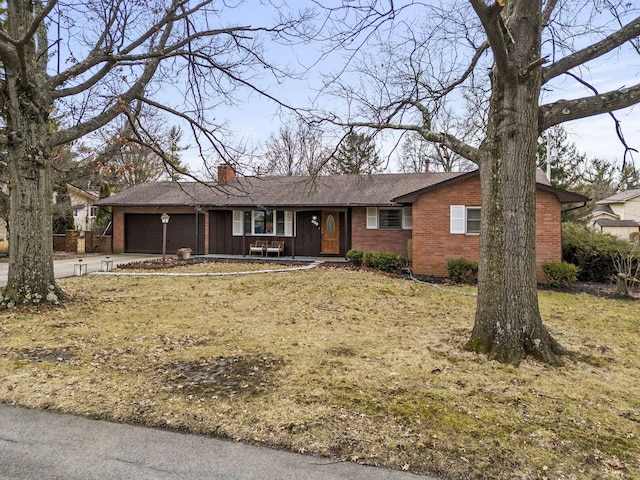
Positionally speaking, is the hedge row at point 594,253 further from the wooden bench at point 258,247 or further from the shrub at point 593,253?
the wooden bench at point 258,247

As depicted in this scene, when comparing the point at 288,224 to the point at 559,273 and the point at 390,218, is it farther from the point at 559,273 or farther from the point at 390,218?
the point at 559,273

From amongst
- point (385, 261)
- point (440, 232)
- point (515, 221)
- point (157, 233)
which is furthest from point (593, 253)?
point (157, 233)

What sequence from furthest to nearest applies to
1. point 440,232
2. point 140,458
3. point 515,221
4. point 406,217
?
1. point 406,217
2. point 440,232
3. point 515,221
4. point 140,458

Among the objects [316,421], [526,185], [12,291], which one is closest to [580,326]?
[526,185]

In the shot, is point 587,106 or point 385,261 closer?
point 587,106

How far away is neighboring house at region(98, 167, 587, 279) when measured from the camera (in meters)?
13.4

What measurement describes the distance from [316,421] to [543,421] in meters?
1.85

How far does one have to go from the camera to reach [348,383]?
411 cm

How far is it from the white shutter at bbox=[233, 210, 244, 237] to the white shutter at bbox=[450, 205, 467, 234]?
9.52 metres

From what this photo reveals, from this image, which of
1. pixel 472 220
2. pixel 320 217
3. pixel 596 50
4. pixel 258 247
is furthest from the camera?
pixel 258 247

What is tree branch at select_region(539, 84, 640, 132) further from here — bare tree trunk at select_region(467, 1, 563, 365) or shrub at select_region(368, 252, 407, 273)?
shrub at select_region(368, 252, 407, 273)

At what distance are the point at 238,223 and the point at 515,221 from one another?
594 inches

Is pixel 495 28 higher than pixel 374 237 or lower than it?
higher

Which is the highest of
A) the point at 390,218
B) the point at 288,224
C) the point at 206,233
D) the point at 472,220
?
the point at 390,218
